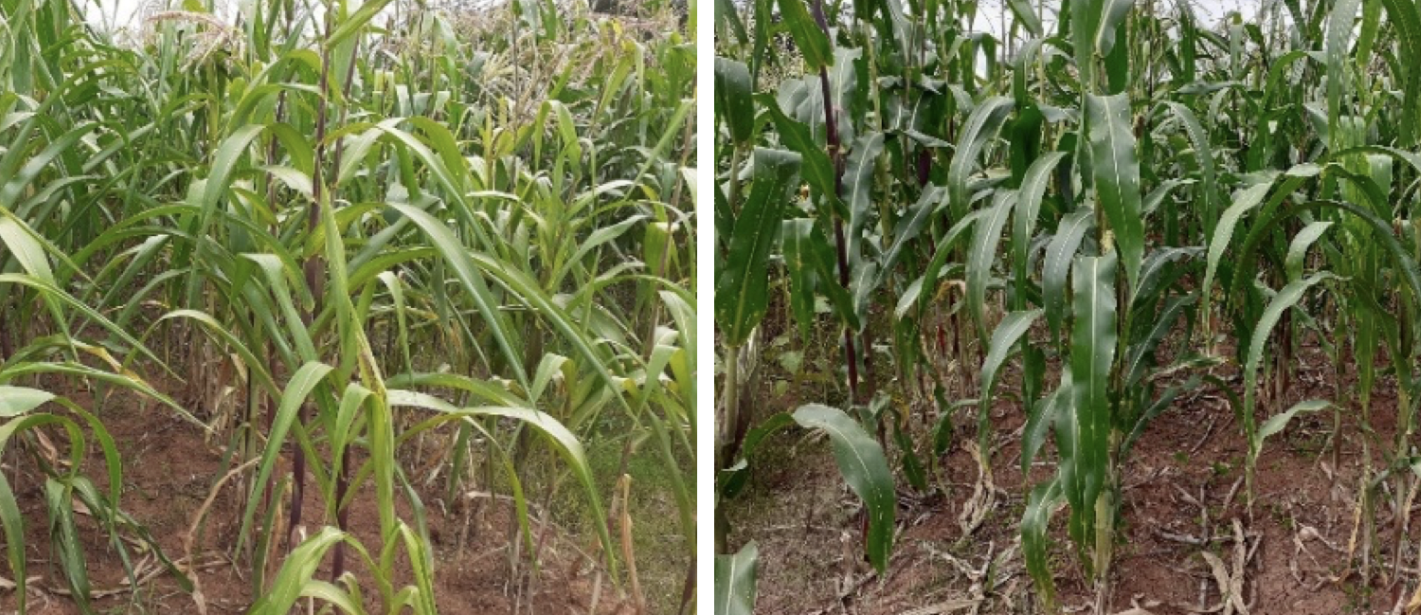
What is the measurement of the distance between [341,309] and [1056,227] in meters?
0.69

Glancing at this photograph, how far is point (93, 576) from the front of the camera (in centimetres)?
90

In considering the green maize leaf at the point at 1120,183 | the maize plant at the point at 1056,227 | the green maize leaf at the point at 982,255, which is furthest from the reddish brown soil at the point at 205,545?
the green maize leaf at the point at 1120,183

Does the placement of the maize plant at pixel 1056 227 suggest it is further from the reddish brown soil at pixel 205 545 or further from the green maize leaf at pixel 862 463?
the reddish brown soil at pixel 205 545

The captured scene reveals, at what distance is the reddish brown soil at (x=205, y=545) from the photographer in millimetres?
886

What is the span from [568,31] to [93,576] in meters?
0.56

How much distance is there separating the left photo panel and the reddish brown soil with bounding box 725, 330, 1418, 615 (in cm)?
14

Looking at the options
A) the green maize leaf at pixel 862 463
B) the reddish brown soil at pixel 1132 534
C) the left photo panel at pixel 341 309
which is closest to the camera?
the left photo panel at pixel 341 309

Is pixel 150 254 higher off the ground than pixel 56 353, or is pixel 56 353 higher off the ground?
pixel 150 254

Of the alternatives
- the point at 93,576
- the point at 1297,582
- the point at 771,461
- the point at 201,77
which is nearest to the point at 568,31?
the point at 201,77

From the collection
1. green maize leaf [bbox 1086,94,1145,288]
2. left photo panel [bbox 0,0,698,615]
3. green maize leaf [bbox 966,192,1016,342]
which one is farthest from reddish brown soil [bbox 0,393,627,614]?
green maize leaf [bbox 1086,94,1145,288]

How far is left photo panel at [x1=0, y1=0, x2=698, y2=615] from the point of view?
2.03 feet

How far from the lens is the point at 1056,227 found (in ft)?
3.49

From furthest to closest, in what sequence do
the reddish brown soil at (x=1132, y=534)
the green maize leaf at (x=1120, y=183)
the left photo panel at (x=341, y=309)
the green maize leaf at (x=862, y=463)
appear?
the reddish brown soil at (x=1132, y=534)
the green maize leaf at (x=862, y=463)
the green maize leaf at (x=1120, y=183)
the left photo panel at (x=341, y=309)

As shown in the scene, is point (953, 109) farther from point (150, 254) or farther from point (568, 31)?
point (150, 254)
